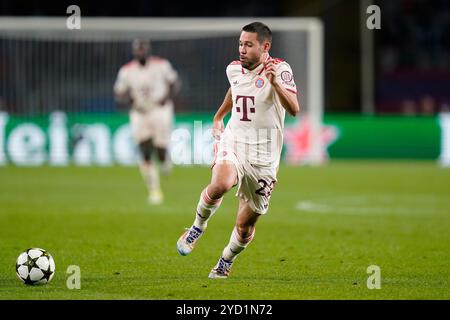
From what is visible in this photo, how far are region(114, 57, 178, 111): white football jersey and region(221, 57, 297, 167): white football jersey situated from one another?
9.58 meters

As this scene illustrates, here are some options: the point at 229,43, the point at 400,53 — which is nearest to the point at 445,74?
the point at 400,53

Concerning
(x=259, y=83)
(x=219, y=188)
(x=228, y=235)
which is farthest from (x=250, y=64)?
(x=228, y=235)

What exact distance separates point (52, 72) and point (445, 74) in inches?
594

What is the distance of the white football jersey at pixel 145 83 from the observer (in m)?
18.8

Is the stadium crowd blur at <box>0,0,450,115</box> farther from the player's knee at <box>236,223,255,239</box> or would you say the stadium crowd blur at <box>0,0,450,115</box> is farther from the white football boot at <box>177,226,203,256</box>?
the white football boot at <box>177,226,203,256</box>

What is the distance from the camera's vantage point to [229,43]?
1064 inches

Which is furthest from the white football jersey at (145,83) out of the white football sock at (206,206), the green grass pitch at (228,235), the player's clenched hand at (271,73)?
the player's clenched hand at (271,73)

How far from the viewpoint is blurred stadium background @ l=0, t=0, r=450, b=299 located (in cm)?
1062

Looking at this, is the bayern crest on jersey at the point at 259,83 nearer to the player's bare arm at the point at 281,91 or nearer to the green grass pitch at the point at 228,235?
the player's bare arm at the point at 281,91

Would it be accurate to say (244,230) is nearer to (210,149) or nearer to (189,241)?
(189,241)

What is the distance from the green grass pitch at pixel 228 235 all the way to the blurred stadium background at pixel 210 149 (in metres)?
0.04

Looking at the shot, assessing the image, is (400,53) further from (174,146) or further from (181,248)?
(181,248)

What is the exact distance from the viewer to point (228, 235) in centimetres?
1351
